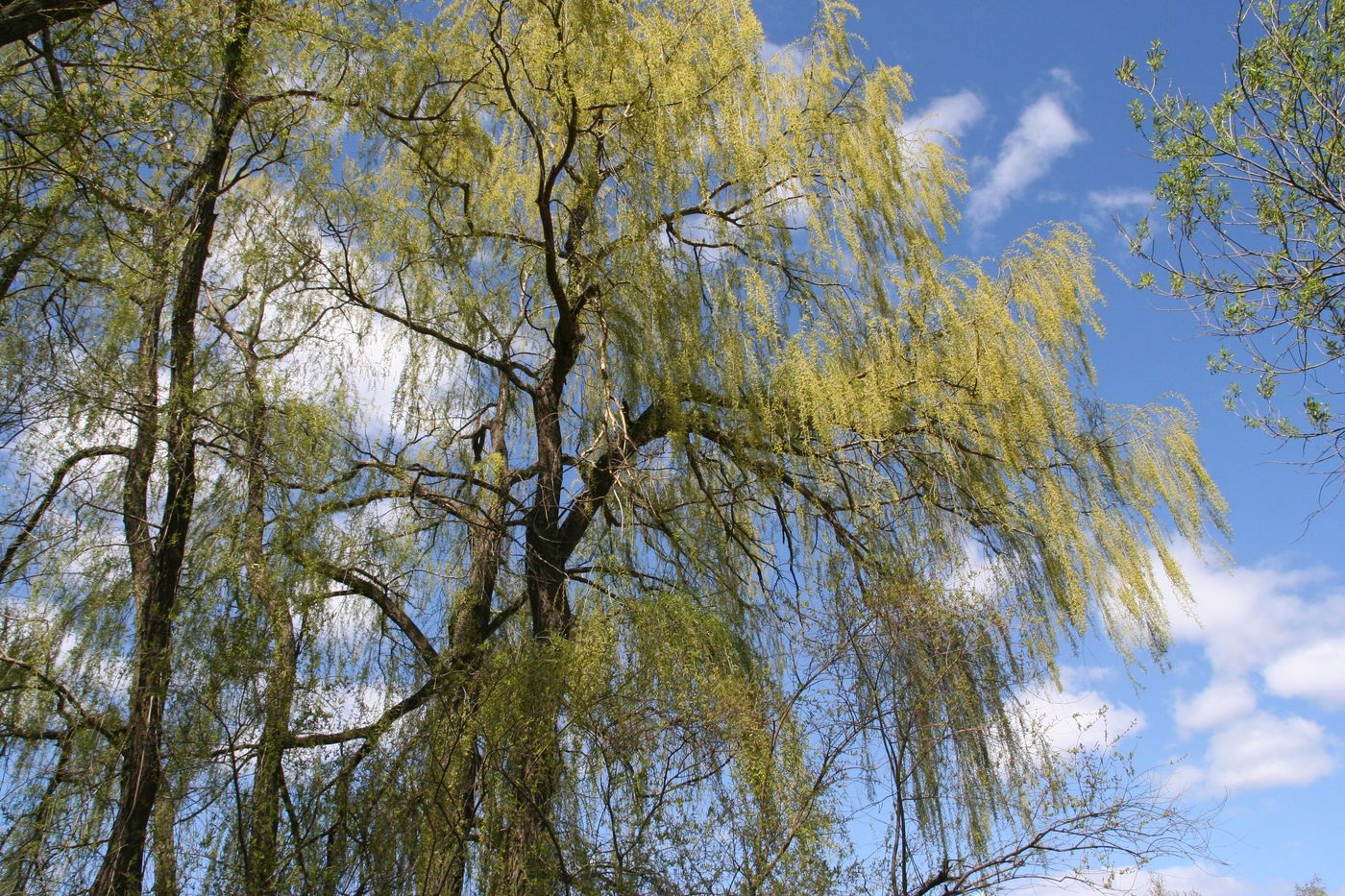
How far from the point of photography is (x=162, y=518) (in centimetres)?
336

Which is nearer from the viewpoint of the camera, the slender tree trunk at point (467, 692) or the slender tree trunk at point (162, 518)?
the slender tree trunk at point (162, 518)

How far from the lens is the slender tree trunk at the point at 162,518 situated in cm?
301

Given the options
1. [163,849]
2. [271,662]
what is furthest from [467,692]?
[163,849]

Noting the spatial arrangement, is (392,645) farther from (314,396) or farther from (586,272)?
(586,272)

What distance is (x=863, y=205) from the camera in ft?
15.3

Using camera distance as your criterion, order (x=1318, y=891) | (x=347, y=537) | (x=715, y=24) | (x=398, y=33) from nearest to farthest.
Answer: (x=347, y=537)
(x=398, y=33)
(x=715, y=24)
(x=1318, y=891)

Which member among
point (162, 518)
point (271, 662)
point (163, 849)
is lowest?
point (163, 849)

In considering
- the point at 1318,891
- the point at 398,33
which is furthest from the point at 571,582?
the point at 1318,891

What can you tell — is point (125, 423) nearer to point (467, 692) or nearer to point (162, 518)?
point (162, 518)

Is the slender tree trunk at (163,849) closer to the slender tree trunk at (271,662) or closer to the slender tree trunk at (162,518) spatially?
the slender tree trunk at (162,518)

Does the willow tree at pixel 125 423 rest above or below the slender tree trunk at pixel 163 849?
above

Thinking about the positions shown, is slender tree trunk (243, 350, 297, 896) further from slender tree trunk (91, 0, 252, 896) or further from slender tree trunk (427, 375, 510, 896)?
slender tree trunk (427, 375, 510, 896)

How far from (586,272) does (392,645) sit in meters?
1.91

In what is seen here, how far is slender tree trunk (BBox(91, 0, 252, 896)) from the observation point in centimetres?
Answer: 301
